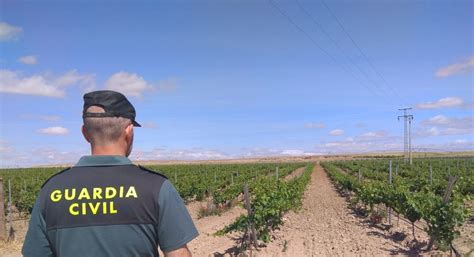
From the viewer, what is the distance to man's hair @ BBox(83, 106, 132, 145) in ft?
7.23

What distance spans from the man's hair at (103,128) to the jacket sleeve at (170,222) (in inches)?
14.4

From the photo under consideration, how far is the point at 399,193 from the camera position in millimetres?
11680

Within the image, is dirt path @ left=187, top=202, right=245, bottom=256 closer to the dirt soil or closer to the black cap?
the dirt soil

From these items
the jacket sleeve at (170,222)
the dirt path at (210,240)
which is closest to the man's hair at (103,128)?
the jacket sleeve at (170,222)

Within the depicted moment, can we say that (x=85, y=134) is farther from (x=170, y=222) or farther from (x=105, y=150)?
(x=170, y=222)

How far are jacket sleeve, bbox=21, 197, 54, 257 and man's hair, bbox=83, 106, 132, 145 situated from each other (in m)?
0.42

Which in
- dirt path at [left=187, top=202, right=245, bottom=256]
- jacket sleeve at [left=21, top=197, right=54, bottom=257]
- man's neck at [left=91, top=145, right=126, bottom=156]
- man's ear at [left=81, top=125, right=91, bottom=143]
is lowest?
dirt path at [left=187, top=202, right=245, bottom=256]

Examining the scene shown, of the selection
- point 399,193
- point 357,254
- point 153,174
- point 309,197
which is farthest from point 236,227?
point 309,197

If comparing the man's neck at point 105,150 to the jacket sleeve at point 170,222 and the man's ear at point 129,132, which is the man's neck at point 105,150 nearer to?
the man's ear at point 129,132

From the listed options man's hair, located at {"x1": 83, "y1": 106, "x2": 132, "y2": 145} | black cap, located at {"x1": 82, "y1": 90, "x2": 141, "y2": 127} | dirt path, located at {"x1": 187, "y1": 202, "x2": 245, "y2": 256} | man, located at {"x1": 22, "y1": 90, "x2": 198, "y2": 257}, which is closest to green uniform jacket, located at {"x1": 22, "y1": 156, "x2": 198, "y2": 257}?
man, located at {"x1": 22, "y1": 90, "x2": 198, "y2": 257}

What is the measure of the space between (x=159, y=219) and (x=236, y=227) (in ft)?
24.3

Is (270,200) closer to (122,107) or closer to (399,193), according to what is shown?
(399,193)

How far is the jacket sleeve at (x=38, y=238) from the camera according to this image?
2.17 metres

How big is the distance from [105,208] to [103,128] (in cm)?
40
